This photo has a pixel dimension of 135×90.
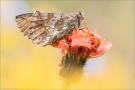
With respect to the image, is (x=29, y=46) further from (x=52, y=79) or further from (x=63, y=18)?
(x=63, y=18)

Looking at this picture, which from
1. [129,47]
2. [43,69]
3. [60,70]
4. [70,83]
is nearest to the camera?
[70,83]

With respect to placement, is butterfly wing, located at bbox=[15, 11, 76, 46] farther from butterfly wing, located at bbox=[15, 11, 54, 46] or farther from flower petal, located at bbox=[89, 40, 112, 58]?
flower petal, located at bbox=[89, 40, 112, 58]

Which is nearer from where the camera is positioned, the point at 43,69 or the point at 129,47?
the point at 43,69

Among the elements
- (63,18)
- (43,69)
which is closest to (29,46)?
(43,69)

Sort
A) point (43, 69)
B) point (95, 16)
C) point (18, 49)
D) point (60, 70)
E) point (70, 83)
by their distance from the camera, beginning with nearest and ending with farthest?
point (70, 83) < point (60, 70) < point (43, 69) < point (18, 49) < point (95, 16)

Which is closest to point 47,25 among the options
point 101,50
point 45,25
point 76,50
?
point 45,25

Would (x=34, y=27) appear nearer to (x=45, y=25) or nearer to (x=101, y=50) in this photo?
(x=45, y=25)

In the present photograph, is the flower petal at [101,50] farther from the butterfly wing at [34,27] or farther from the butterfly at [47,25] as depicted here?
the butterfly wing at [34,27]
